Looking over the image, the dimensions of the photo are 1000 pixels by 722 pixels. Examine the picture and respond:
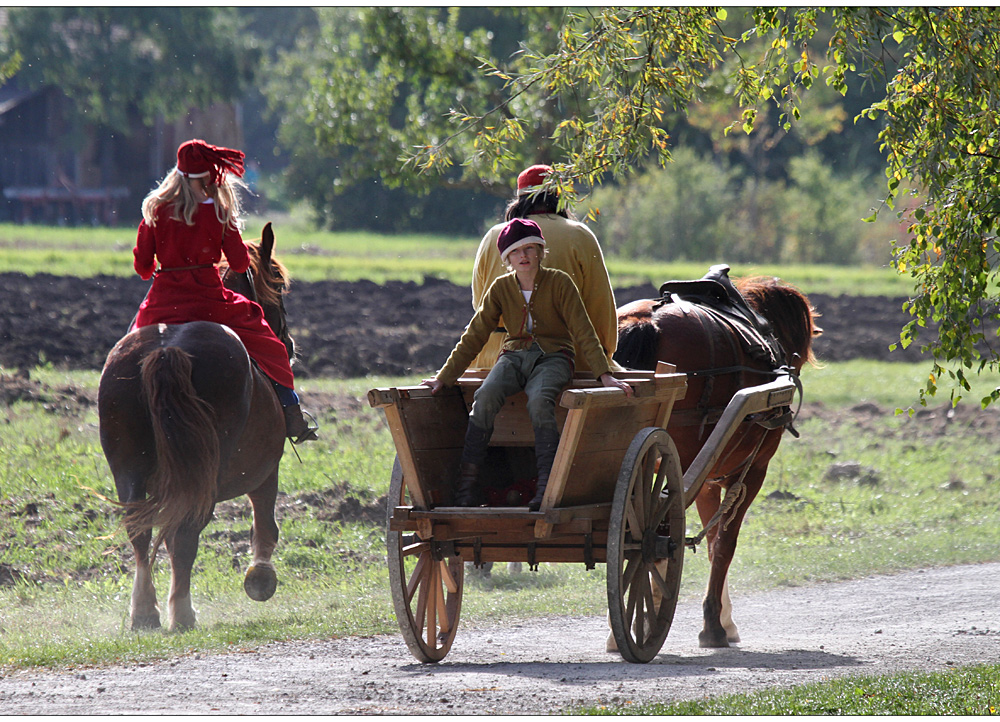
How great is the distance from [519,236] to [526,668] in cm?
194

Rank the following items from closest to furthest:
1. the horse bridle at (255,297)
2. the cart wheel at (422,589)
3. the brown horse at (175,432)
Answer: the cart wheel at (422,589)
the brown horse at (175,432)
the horse bridle at (255,297)

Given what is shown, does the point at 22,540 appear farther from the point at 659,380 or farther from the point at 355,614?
the point at 659,380

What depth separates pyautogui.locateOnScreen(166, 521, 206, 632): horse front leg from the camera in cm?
651

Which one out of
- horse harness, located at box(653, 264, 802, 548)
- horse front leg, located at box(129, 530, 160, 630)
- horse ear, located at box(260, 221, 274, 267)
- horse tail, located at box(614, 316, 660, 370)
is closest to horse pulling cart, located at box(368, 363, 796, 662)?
horse tail, located at box(614, 316, 660, 370)

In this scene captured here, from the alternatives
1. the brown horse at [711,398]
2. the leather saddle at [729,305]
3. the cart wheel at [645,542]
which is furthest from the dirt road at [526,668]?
the leather saddle at [729,305]

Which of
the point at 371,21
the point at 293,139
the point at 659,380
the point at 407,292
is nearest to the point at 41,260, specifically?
the point at 407,292

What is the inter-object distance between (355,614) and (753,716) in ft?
10.6

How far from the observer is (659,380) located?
5.32 metres

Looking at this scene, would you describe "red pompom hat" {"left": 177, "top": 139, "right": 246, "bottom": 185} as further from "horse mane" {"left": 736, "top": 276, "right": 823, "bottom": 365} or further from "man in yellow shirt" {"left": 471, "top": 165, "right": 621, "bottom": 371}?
"horse mane" {"left": 736, "top": 276, "right": 823, "bottom": 365}

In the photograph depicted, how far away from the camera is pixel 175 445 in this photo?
6.16 meters

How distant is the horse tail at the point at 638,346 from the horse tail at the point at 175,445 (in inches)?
87.0

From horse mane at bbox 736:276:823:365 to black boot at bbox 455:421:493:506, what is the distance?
10.3 feet

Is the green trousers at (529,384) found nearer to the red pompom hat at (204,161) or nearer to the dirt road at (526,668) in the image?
the dirt road at (526,668)

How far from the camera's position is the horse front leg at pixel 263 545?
7191 millimetres
